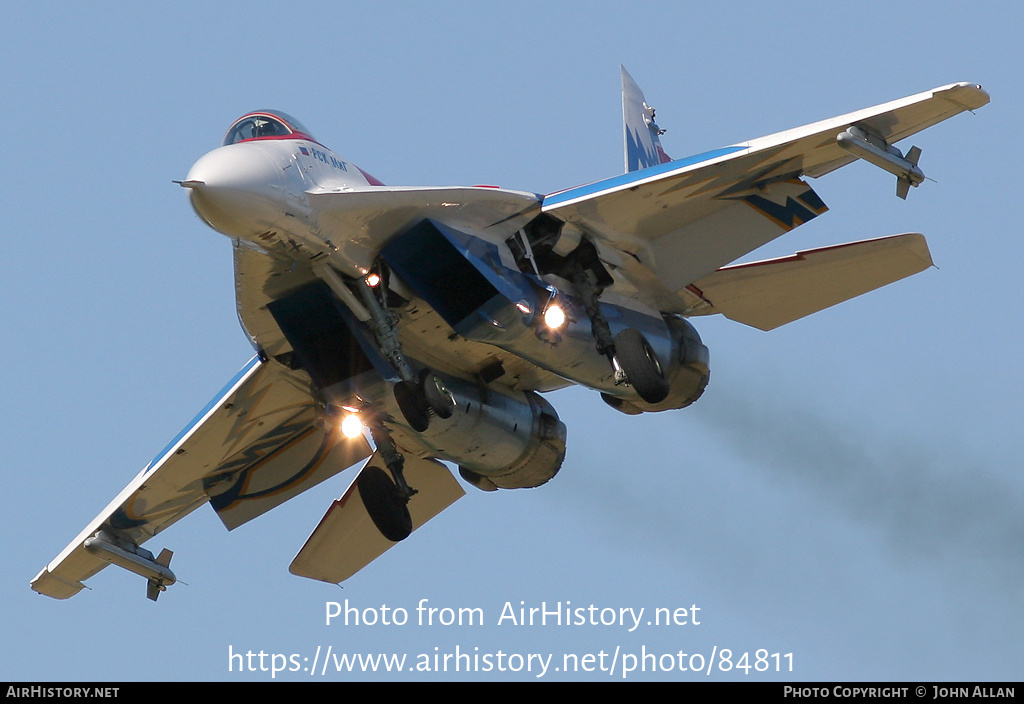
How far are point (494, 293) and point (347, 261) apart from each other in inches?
84.7

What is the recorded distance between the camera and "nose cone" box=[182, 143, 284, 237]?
20.6 metres

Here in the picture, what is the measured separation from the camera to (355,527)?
29.5 meters

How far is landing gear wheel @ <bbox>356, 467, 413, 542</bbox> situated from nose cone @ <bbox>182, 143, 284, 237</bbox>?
17.1 feet

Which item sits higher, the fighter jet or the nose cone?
the nose cone

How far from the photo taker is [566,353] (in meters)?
24.6

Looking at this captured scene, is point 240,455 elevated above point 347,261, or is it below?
below

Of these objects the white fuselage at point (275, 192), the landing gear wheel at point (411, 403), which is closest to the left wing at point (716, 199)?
the white fuselage at point (275, 192)

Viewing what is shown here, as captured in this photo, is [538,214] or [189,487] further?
[189,487]

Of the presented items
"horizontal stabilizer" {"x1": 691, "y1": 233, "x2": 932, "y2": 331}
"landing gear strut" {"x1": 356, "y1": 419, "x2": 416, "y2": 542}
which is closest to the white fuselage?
"landing gear strut" {"x1": 356, "y1": 419, "x2": 416, "y2": 542}

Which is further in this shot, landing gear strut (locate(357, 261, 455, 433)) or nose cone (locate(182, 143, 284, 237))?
landing gear strut (locate(357, 261, 455, 433))

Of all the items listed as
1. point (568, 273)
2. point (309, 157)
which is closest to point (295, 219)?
point (309, 157)

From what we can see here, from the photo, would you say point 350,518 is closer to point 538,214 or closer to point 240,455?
point 240,455

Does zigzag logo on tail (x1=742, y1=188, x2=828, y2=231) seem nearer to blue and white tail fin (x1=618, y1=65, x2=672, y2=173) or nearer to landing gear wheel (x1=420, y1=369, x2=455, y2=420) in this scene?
blue and white tail fin (x1=618, y1=65, x2=672, y2=173)

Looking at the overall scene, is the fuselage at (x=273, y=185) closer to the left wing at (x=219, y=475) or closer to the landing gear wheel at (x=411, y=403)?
the landing gear wheel at (x=411, y=403)
